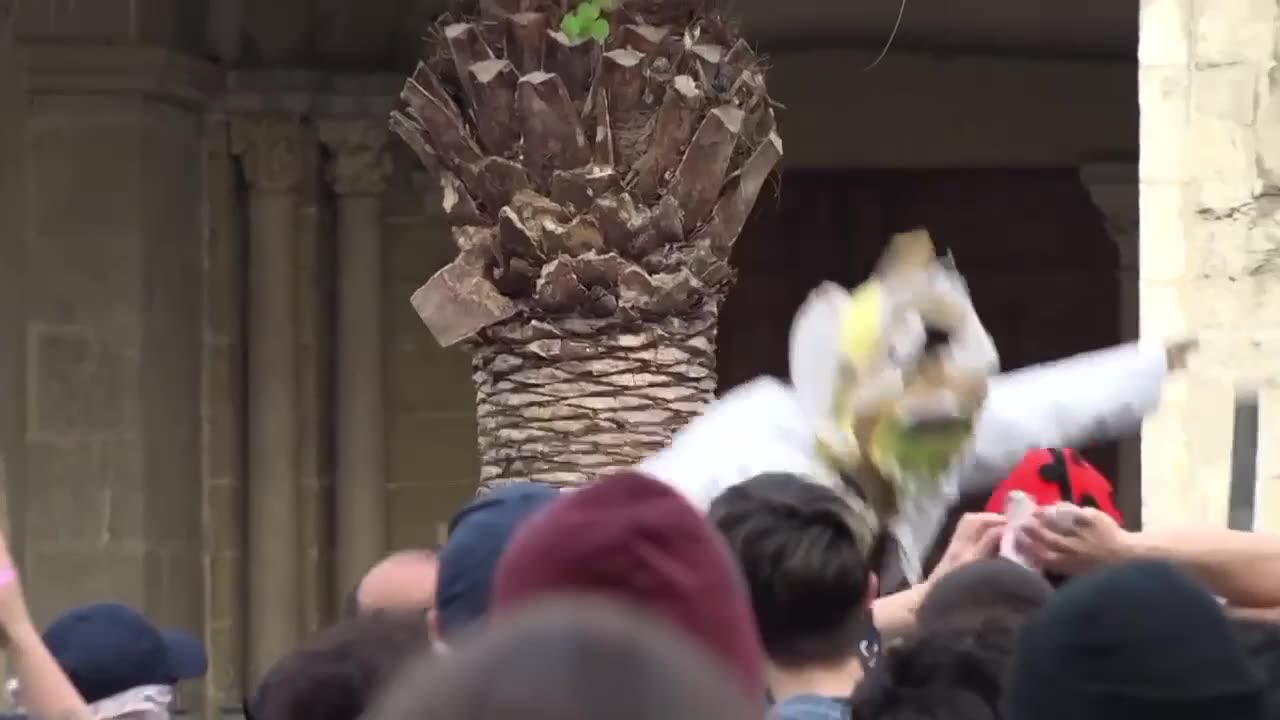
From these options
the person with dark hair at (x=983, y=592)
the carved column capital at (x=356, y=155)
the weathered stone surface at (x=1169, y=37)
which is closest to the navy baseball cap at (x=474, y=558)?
the person with dark hair at (x=983, y=592)

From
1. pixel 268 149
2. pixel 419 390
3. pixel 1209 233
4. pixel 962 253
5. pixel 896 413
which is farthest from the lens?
pixel 962 253

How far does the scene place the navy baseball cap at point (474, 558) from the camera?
2037mm

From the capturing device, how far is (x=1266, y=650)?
1985 mm

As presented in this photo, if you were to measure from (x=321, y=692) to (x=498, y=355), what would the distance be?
2336 mm

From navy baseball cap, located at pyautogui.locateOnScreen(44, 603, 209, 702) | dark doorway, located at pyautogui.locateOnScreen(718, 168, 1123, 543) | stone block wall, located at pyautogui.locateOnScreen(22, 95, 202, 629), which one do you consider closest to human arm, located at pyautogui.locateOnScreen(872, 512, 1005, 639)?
navy baseball cap, located at pyautogui.locateOnScreen(44, 603, 209, 702)

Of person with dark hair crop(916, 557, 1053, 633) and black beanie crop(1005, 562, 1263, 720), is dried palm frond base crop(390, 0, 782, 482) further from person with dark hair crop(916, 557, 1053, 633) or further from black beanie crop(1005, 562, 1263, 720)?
black beanie crop(1005, 562, 1263, 720)

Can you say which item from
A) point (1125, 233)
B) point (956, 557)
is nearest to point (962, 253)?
point (1125, 233)

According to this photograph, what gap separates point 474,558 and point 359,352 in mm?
6211

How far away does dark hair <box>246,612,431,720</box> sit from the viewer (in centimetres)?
223

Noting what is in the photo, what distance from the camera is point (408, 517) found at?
8312 mm

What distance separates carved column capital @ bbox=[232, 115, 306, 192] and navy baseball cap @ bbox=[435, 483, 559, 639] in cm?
607

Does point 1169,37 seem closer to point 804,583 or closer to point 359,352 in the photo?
point 804,583

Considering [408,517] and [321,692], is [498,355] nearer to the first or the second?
[321,692]

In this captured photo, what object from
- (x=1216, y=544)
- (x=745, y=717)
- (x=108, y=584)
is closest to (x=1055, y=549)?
(x=1216, y=544)
